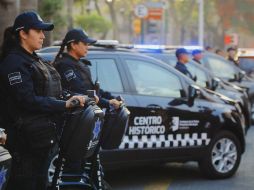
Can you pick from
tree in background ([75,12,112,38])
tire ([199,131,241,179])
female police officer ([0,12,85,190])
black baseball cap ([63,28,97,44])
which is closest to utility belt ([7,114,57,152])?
female police officer ([0,12,85,190])

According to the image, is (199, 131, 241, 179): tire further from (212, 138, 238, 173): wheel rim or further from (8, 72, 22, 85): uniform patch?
(8, 72, 22, 85): uniform patch

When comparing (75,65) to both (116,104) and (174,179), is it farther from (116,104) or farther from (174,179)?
(174,179)

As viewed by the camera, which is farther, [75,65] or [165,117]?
[165,117]

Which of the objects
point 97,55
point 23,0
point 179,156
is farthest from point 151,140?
point 23,0

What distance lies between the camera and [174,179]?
862cm

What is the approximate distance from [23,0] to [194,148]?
571 cm

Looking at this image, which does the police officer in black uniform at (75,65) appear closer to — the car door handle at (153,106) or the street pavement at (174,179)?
the car door handle at (153,106)

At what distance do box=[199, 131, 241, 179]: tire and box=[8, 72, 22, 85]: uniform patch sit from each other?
4.04 metres

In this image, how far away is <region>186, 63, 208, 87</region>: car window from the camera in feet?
38.8

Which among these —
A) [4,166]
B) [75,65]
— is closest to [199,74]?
[75,65]

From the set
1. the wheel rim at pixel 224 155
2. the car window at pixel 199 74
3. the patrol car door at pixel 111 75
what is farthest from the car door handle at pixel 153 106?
the car window at pixel 199 74

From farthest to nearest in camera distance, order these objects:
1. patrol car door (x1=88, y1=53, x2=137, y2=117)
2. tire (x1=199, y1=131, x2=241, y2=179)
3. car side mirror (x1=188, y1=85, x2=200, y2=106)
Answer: tire (x1=199, y1=131, x2=241, y2=179) < car side mirror (x1=188, y1=85, x2=200, y2=106) < patrol car door (x1=88, y1=53, x2=137, y2=117)

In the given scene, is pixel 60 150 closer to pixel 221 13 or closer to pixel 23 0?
pixel 23 0

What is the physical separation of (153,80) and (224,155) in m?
1.32
